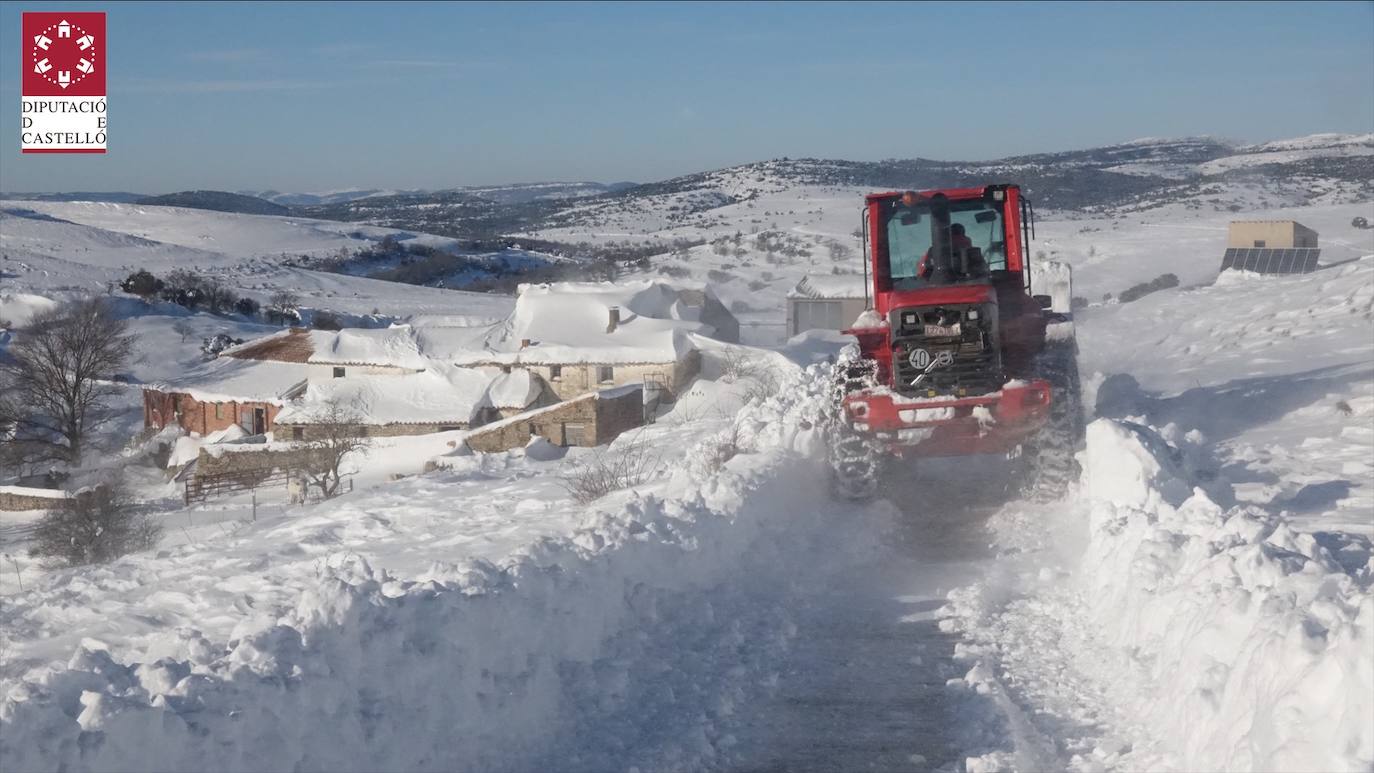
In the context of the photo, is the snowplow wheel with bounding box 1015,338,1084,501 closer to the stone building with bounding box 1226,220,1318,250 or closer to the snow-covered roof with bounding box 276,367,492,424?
the snow-covered roof with bounding box 276,367,492,424

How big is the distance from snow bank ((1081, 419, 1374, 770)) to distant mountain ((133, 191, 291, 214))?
155856mm

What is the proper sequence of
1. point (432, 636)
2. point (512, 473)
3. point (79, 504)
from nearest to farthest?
point (432, 636)
point (512, 473)
point (79, 504)

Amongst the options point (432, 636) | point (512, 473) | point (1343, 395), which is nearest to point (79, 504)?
point (512, 473)

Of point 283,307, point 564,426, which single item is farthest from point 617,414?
point 283,307

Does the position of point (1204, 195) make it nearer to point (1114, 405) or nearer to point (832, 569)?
point (1114, 405)

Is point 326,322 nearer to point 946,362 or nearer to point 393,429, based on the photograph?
point 393,429

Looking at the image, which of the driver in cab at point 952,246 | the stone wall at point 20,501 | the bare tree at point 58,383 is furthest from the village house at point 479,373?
the driver in cab at point 952,246

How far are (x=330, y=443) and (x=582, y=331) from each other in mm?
12647

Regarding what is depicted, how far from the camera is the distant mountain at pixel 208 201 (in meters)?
151

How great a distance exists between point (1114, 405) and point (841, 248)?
5682 centimetres

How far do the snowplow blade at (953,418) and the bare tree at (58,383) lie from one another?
1568 inches

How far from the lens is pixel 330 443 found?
103 ft

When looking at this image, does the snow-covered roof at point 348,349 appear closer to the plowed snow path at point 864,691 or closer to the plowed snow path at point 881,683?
the plowed snow path at point 881,683

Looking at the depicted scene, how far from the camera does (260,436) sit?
4256 cm
